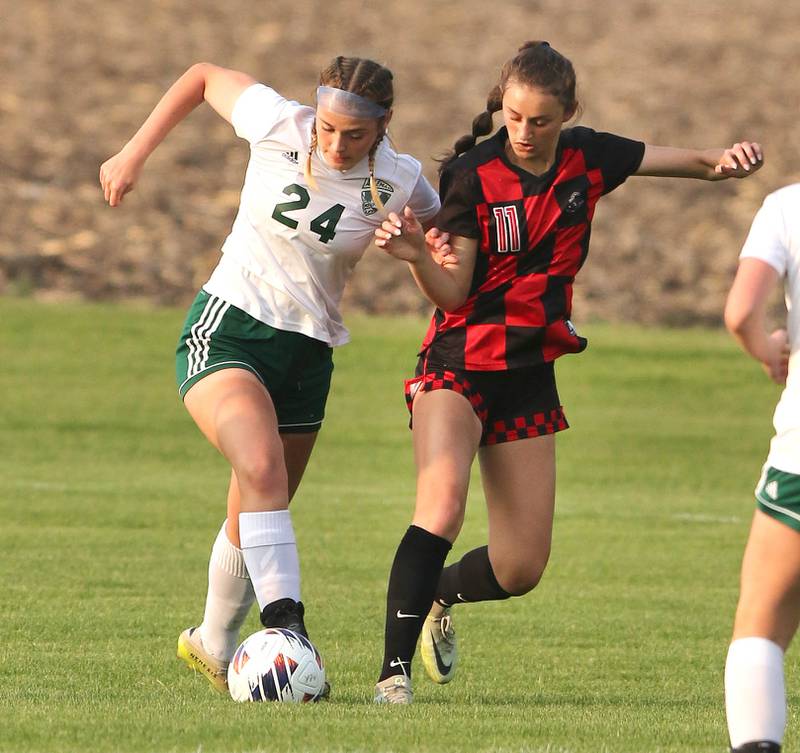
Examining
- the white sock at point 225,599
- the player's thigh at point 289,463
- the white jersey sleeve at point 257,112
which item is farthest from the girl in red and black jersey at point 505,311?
the white sock at point 225,599

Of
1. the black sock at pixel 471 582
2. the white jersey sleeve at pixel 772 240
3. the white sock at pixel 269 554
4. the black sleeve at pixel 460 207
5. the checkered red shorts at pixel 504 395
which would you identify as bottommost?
the black sock at pixel 471 582

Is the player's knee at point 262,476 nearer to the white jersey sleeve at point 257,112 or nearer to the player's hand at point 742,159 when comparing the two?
the white jersey sleeve at point 257,112

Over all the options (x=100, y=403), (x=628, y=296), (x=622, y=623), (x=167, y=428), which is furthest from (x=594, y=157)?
(x=628, y=296)

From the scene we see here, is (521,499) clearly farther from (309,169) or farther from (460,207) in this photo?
(309,169)

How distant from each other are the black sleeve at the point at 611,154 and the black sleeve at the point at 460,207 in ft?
1.72

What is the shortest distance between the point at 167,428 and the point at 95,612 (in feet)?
30.9

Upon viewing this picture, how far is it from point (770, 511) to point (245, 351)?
2615 millimetres

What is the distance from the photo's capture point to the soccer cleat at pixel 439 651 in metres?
7.41

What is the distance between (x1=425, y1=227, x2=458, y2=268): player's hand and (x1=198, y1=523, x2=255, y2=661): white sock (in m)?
1.41

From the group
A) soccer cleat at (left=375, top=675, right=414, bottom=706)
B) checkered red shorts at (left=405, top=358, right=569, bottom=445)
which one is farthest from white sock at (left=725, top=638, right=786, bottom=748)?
checkered red shorts at (left=405, top=358, right=569, bottom=445)

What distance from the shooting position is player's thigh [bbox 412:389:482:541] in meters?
6.44

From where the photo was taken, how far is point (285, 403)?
693 centimetres

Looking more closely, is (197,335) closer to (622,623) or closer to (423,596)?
(423,596)

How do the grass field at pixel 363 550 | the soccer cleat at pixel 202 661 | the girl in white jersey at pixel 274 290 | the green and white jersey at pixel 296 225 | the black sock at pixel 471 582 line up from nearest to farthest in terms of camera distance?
1. the grass field at pixel 363 550
2. the girl in white jersey at pixel 274 290
3. the green and white jersey at pixel 296 225
4. the soccer cleat at pixel 202 661
5. the black sock at pixel 471 582
